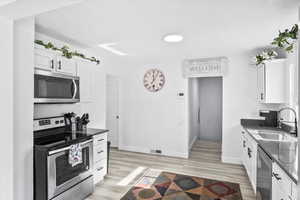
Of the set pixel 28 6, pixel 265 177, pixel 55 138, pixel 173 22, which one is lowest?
pixel 265 177

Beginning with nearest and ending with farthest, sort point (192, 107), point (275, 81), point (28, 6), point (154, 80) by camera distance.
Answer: point (28, 6) < point (275, 81) < point (154, 80) < point (192, 107)

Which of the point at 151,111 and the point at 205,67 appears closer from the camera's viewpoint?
the point at 205,67

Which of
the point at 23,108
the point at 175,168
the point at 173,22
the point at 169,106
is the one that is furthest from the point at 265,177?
the point at 169,106

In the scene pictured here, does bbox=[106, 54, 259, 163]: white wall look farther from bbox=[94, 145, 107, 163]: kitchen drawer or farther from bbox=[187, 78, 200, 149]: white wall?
bbox=[94, 145, 107, 163]: kitchen drawer

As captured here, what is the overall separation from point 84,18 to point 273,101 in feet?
11.3

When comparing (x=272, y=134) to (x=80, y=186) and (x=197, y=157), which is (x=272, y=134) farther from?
(x=80, y=186)

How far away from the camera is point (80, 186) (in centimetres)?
250

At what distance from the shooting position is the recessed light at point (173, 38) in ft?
9.33

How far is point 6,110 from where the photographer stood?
179cm

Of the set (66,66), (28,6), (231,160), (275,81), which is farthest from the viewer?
(231,160)

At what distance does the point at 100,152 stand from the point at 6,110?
1.59 m

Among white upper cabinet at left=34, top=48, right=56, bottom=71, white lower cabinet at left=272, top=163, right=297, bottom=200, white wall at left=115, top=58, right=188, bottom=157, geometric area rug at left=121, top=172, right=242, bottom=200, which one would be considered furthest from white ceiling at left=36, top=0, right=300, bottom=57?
geometric area rug at left=121, top=172, right=242, bottom=200

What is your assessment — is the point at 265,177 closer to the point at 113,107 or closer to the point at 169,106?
the point at 169,106

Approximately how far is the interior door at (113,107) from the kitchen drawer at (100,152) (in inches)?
85.5
